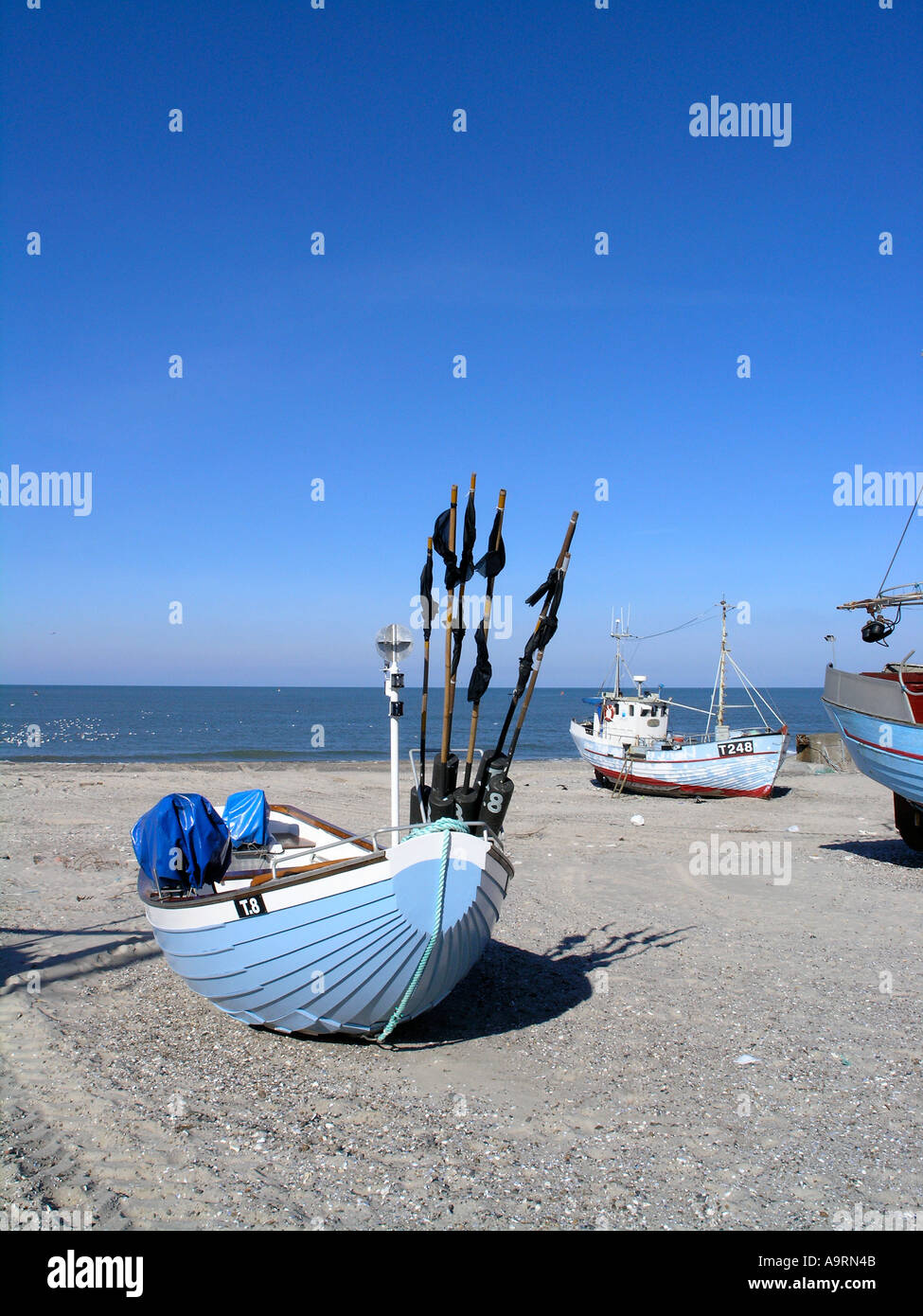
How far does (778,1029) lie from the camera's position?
23.8 feet

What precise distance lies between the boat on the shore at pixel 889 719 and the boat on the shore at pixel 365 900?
9.80 metres

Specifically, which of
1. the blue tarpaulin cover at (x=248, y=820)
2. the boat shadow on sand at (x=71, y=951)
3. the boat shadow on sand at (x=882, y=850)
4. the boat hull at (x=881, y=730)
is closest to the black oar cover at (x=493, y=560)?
the blue tarpaulin cover at (x=248, y=820)

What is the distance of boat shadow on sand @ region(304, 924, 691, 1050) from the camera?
22.8 ft

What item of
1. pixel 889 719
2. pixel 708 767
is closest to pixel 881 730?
pixel 889 719

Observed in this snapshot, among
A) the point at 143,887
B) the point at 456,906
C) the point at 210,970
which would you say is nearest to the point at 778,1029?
the point at 456,906

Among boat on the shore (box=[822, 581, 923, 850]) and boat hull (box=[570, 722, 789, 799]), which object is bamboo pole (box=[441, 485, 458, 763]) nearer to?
boat on the shore (box=[822, 581, 923, 850])

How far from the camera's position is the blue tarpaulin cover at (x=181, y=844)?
6.73m

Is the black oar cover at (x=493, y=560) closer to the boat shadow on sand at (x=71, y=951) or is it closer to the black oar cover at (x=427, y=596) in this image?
the black oar cover at (x=427, y=596)

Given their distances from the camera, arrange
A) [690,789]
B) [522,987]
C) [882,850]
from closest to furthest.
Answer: [522,987], [882,850], [690,789]

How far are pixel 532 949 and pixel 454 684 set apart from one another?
4.61 metres

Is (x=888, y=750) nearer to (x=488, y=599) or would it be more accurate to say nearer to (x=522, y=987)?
(x=522, y=987)

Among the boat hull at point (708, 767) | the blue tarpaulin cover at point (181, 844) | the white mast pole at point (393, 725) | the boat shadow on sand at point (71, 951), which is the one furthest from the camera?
the boat hull at point (708, 767)

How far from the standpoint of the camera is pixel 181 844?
6.77 m

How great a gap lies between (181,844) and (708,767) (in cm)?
2148
